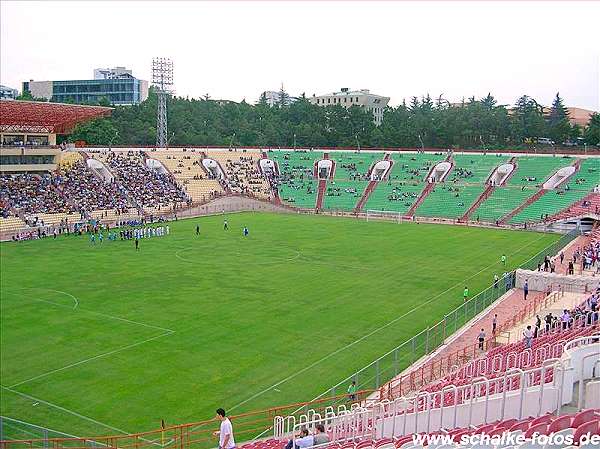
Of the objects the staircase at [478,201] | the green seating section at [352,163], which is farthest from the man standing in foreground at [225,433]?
the green seating section at [352,163]

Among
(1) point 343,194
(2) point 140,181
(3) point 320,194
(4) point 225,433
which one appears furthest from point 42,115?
(4) point 225,433

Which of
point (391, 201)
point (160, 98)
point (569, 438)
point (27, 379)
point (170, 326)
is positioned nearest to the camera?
point (569, 438)

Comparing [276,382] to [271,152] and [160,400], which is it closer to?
[160,400]

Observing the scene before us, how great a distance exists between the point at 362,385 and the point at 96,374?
7.39 meters

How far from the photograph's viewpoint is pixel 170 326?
23625 mm

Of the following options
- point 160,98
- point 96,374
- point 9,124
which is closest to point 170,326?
point 96,374

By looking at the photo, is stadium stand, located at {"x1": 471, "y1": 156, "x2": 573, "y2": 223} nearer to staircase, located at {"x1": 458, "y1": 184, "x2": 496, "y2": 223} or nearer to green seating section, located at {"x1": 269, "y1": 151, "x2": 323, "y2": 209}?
staircase, located at {"x1": 458, "y1": 184, "x2": 496, "y2": 223}

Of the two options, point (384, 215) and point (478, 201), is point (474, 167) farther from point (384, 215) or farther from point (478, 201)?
point (384, 215)

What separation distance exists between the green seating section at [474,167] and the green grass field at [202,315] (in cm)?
2194

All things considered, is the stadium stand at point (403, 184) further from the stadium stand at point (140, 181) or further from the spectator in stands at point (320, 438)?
the spectator in stands at point (320, 438)

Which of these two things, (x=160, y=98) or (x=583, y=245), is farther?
(x=160, y=98)

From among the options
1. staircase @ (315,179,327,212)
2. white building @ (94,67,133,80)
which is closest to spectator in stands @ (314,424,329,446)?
staircase @ (315,179,327,212)

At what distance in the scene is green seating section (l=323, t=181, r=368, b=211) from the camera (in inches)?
2540

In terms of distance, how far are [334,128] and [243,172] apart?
75.7 ft
